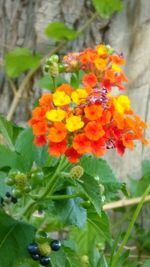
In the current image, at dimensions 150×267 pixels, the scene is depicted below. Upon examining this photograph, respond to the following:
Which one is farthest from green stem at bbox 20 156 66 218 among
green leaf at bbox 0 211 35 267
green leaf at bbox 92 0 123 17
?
green leaf at bbox 92 0 123 17

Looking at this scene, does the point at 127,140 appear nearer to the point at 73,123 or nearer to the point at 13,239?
the point at 73,123

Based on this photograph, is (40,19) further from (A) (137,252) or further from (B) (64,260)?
(B) (64,260)

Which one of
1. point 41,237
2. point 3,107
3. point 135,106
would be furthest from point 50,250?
point 3,107

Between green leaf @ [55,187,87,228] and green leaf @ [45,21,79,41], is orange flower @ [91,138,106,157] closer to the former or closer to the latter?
green leaf @ [55,187,87,228]

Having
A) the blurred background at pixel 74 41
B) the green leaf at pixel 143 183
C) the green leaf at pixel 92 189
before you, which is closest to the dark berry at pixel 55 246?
the green leaf at pixel 92 189

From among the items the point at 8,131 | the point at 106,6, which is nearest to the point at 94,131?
the point at 8,131

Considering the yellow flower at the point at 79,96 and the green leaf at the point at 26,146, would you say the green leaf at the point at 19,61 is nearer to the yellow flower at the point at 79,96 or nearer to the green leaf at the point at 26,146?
the green leaf at the point at 26,146
